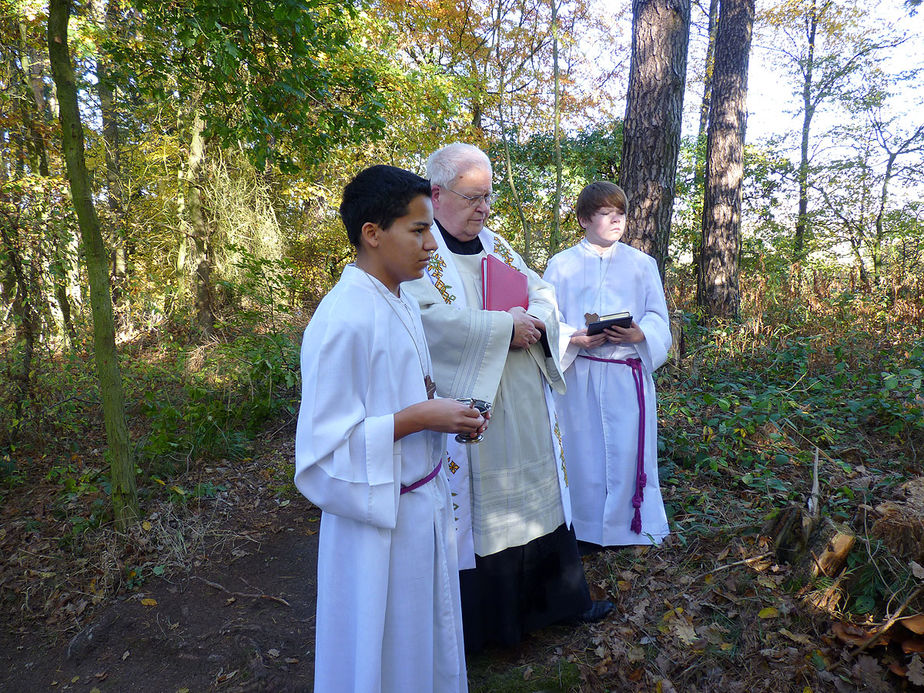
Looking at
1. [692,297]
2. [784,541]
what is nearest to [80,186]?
[784,541]

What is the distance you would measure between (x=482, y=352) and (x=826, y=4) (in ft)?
61.1

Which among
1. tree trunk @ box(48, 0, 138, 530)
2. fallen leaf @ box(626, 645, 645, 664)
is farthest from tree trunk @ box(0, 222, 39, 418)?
A: fallen leaf @ box(626, 645, 645, 664)

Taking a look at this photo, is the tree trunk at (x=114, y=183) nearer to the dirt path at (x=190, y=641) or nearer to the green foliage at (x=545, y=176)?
the dirt path at (x=190, y=641)

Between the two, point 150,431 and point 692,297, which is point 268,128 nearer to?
point 150,431

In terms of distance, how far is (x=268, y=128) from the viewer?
13.2ft

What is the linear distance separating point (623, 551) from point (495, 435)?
1518mm

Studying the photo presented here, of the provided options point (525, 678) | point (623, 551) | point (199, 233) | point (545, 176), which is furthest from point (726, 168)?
point (199, 233)

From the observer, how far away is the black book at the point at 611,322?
11.0 feet

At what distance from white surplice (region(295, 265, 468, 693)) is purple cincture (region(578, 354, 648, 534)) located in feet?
6.17

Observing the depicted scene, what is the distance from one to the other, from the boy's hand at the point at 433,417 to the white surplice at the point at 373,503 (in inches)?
1.8

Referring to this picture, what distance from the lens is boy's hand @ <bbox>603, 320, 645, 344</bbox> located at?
3.44 m

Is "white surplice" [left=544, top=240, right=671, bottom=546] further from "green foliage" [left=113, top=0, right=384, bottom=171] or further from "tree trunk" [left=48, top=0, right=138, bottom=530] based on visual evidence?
"tree trunk" [left=48, top=0, right=138, bottom=530]

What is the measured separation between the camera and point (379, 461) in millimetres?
1641

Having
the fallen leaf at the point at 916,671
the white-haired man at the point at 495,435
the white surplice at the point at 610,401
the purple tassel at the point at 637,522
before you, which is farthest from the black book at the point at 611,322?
the fallen leaf at the point at 916,671
